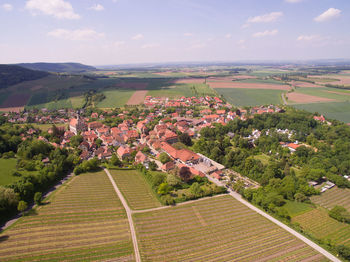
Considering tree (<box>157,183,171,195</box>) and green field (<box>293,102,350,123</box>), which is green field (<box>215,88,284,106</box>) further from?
tree (<box>157,183,171,195</box>)

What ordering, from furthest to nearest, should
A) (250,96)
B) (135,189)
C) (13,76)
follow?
(13,76) < (250,96) < (135,189)

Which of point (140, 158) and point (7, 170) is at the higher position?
point (7, 170)

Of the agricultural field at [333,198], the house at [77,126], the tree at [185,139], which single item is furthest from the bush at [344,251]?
the house at [77,126]

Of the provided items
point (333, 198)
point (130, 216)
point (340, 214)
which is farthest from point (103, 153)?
point (333, 198)

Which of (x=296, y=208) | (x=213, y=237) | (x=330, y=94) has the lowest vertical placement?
(x=296, y=208)

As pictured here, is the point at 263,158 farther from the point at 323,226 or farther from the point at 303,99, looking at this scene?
the point at 303,99

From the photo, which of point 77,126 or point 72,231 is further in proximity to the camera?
point 77,126

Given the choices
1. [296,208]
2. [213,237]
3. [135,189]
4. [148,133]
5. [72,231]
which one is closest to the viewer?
[72,231]
